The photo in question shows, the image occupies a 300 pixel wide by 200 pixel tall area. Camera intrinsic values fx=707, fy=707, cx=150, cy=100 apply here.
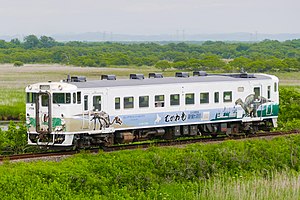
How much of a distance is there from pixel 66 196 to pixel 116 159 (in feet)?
10.5

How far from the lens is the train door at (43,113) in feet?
83.6

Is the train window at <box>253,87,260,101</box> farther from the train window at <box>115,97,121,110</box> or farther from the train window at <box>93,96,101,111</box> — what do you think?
the train window at <box>93,96,101,111</box>

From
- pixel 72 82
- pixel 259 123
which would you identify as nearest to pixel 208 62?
pixel 259 123

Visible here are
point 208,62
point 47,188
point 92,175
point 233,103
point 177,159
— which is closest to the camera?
point 47,188

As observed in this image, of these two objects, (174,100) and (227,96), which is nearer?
(174,100)

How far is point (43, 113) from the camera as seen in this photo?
25719 mm

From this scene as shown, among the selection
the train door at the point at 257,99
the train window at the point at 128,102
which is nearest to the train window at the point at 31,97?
the train window at the point at 128,102

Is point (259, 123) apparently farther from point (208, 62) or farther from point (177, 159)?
point (208, 62)

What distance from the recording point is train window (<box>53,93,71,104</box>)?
83.1 feet

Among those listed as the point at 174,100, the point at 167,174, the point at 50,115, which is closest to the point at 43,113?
the point at 50,115

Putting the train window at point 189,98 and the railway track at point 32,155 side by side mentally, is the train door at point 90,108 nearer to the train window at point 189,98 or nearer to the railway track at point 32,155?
the railway track at point 32,155

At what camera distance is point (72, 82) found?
26875mm

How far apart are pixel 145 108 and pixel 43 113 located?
13.7 ft

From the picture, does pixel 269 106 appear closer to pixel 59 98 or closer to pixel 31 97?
pixel 59 98
